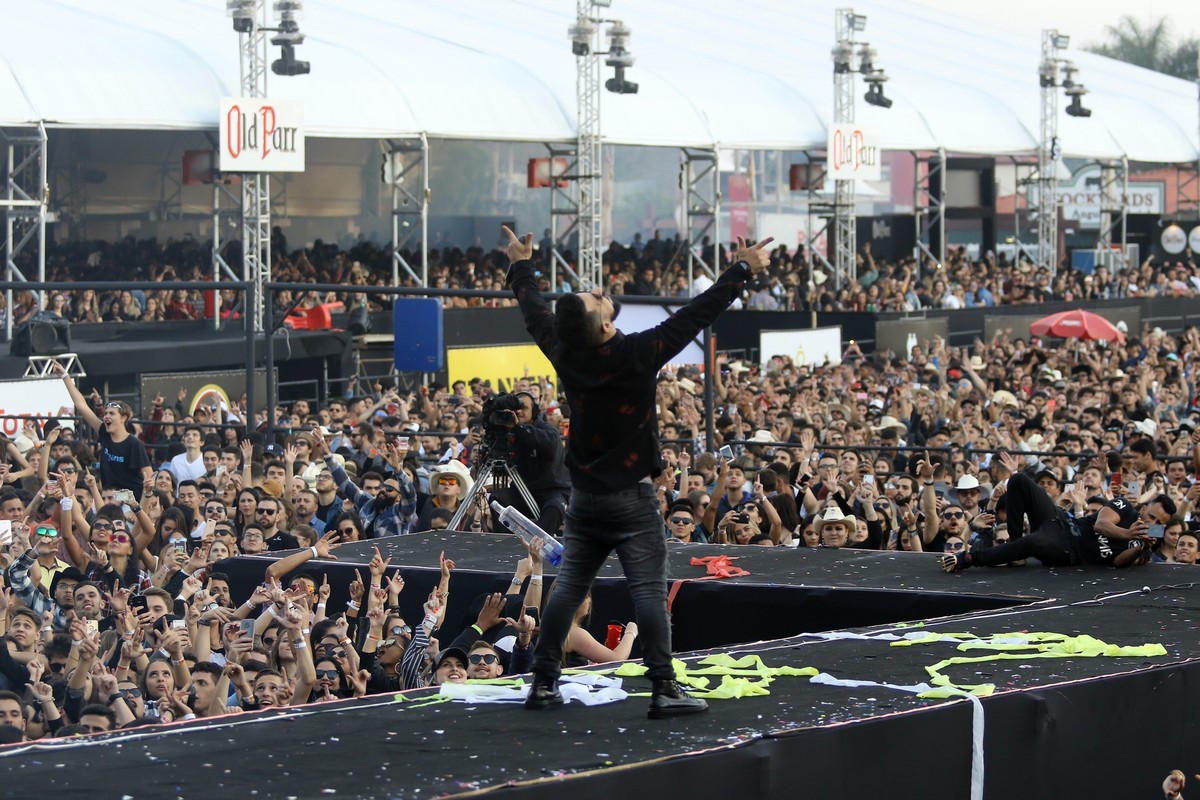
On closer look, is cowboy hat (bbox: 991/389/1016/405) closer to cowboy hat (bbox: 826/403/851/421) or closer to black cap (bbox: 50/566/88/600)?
cowboy hat (bbox: 826/403/851/421)

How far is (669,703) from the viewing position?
5500 mm

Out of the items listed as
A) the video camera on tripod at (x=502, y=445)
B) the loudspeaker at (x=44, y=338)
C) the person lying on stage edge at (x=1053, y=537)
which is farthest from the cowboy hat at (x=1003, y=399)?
the loudspeaker at (x=44, y=338)

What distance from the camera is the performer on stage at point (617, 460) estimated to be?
5488 millimetres

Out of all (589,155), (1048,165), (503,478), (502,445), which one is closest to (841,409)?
(503,478)

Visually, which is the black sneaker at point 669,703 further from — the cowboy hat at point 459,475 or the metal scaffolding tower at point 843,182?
the metal scaffolding tower at point 843,182

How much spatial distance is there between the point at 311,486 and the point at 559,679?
6105 mm

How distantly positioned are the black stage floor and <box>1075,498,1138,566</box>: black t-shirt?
0.68 m

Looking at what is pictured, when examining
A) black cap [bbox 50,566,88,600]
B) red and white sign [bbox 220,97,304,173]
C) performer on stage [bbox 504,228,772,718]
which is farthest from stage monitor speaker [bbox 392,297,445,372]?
red and white sign [bbox 220,97,304,173]

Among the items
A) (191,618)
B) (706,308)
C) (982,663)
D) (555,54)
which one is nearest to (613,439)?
(706,308)

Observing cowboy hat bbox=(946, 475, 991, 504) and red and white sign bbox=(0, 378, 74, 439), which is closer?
cowboy hat bbox=(946, 475, 991, 504)

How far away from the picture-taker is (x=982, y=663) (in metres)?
6.33

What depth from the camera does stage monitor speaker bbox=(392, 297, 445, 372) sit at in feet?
46.4

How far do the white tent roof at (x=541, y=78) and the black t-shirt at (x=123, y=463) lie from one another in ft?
36.8

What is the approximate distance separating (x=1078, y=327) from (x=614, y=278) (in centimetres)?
968
